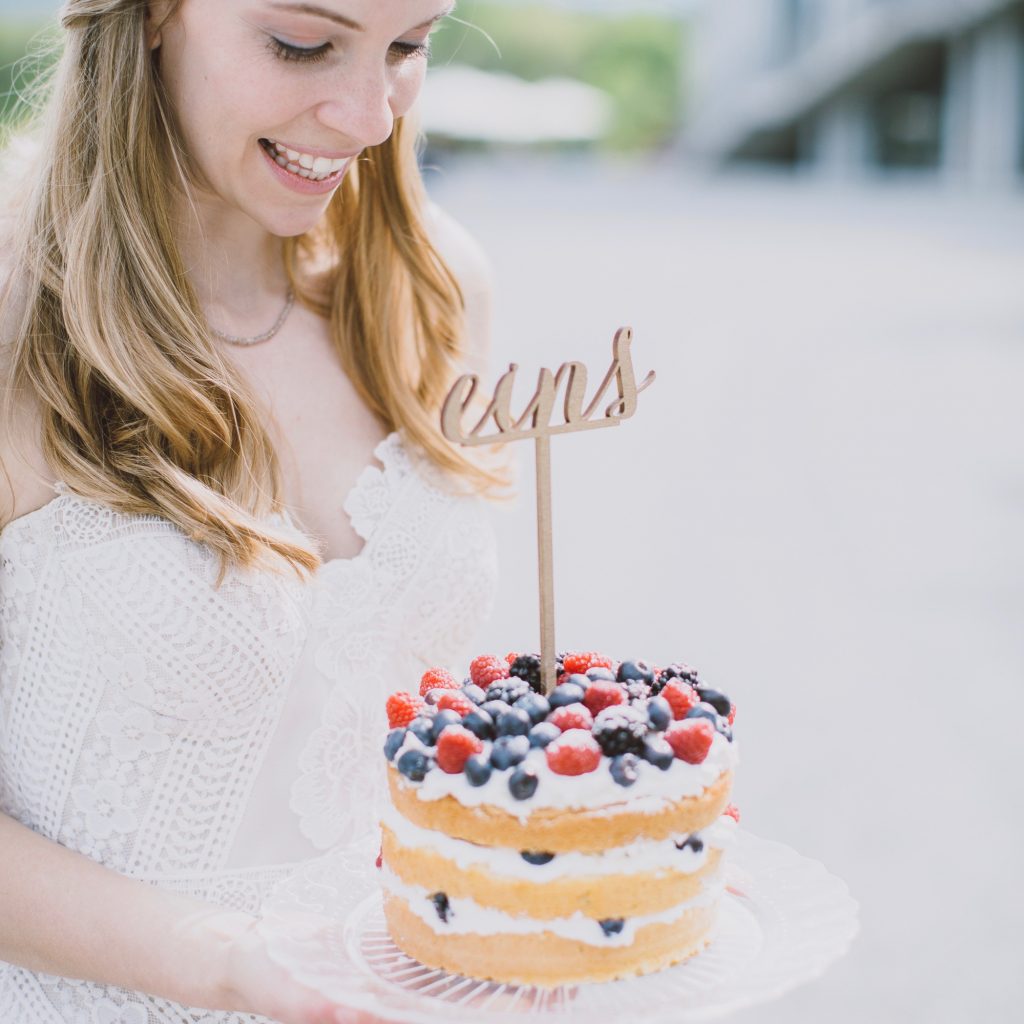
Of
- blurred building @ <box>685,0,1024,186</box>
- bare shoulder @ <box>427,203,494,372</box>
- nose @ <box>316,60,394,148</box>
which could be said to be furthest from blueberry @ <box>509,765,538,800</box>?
blurred building @ <box>685,0,1024,186</box>

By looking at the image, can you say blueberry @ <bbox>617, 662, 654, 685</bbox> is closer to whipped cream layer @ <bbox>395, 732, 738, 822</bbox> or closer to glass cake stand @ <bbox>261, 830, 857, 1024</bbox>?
whipped cream layer @ <bbox>395, 732, 738, 822</bbox>

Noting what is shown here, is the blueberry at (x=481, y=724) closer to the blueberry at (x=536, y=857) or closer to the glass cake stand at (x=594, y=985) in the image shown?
the blueberry at (x=536, y=857)

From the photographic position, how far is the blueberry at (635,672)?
4.98 ft

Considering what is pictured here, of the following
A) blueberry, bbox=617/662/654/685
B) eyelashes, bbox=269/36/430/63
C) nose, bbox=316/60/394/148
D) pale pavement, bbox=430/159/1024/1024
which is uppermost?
eyelashes, bbox=269/36/430/63

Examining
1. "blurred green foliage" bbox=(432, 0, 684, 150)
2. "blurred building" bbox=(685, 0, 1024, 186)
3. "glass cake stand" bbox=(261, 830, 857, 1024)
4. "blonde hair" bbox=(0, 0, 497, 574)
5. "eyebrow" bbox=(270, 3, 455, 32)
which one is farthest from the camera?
"blurred green foliage" bbox=(432, 0, 684, 150)

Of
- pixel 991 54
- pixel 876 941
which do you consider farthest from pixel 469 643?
pixel 991 54

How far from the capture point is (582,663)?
158 centimetres

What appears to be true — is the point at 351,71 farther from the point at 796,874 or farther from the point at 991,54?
the point at 991,54

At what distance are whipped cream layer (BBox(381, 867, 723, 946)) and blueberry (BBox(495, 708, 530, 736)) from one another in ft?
0.60

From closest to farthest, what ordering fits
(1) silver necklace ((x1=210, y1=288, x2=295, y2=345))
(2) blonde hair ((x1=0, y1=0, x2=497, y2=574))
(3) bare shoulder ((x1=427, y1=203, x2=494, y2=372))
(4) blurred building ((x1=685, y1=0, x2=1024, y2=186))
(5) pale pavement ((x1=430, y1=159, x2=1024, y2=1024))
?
(2) blonde hair ((x1=0, y1=0, x2=497, y2=574))
(1) silver necklace ((x1=210, y1=288, x2=295, y2=345))
(3) bare shoulder ((x1=427, y1=203, x2=494, y2=372))
(5) pale pavement ((x1=430, y1=159, x2=1024, y2=1024))
(4) blurred building ((x1=685, y1=0, x2=1024, y2=186))

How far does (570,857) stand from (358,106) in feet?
3.11

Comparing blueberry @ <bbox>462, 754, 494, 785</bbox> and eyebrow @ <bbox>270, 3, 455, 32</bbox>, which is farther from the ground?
eyebrow @ <bbox>270, 3, 455, 32</bbox>

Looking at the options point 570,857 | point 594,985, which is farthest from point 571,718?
point 594,985

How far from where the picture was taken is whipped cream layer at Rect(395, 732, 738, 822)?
138cm
